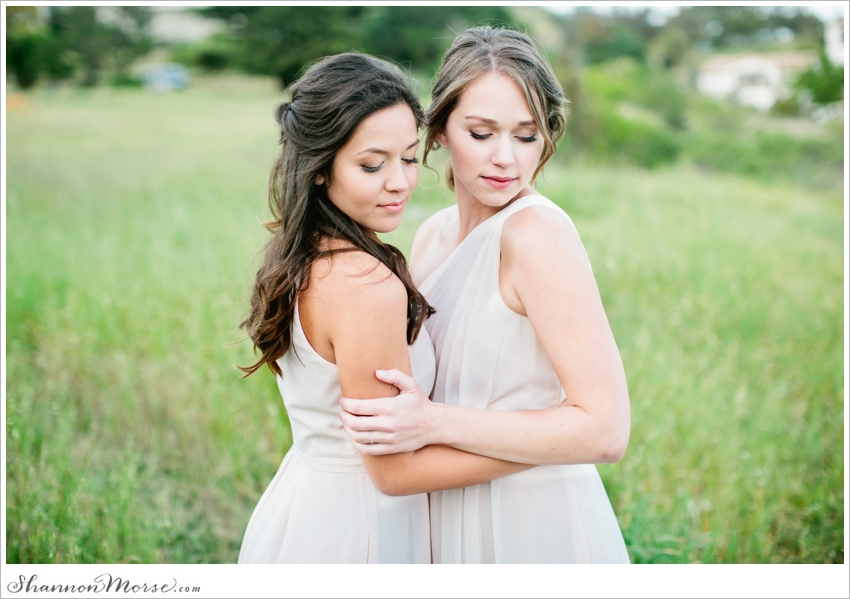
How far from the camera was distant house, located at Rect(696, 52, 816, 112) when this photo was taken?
11191 mm

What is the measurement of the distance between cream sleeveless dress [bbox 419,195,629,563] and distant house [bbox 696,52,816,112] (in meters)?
11.4

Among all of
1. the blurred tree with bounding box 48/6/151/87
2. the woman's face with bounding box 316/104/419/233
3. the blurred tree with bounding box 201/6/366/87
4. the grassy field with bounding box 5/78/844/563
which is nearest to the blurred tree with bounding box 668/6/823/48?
the grassy field with bounding box 5/78/844/563

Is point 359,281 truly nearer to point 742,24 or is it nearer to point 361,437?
point 361,437

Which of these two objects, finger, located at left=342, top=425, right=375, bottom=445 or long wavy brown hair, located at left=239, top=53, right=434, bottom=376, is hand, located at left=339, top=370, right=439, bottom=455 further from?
long wavy brown hair, located at left=239, top=53, right=434, bottom=376

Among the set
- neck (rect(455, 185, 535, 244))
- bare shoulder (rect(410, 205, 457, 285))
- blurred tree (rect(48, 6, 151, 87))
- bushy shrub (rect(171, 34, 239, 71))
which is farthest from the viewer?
bushy shrub (rect(171, 34, 239, 71))

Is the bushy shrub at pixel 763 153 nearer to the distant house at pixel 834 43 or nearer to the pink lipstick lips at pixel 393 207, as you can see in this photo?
the distant house at pixel 834 43

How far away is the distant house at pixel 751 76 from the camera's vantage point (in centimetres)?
1119

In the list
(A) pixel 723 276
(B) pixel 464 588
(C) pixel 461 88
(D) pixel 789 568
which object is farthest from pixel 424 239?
(A) pixel 723 276

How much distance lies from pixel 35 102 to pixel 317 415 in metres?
10.4

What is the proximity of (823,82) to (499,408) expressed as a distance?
1137cm

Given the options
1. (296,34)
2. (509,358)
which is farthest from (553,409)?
(296,34)

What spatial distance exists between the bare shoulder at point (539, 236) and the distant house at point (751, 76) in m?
11.4

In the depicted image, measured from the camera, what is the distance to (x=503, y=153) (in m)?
1.62

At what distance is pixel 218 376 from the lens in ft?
12.8
